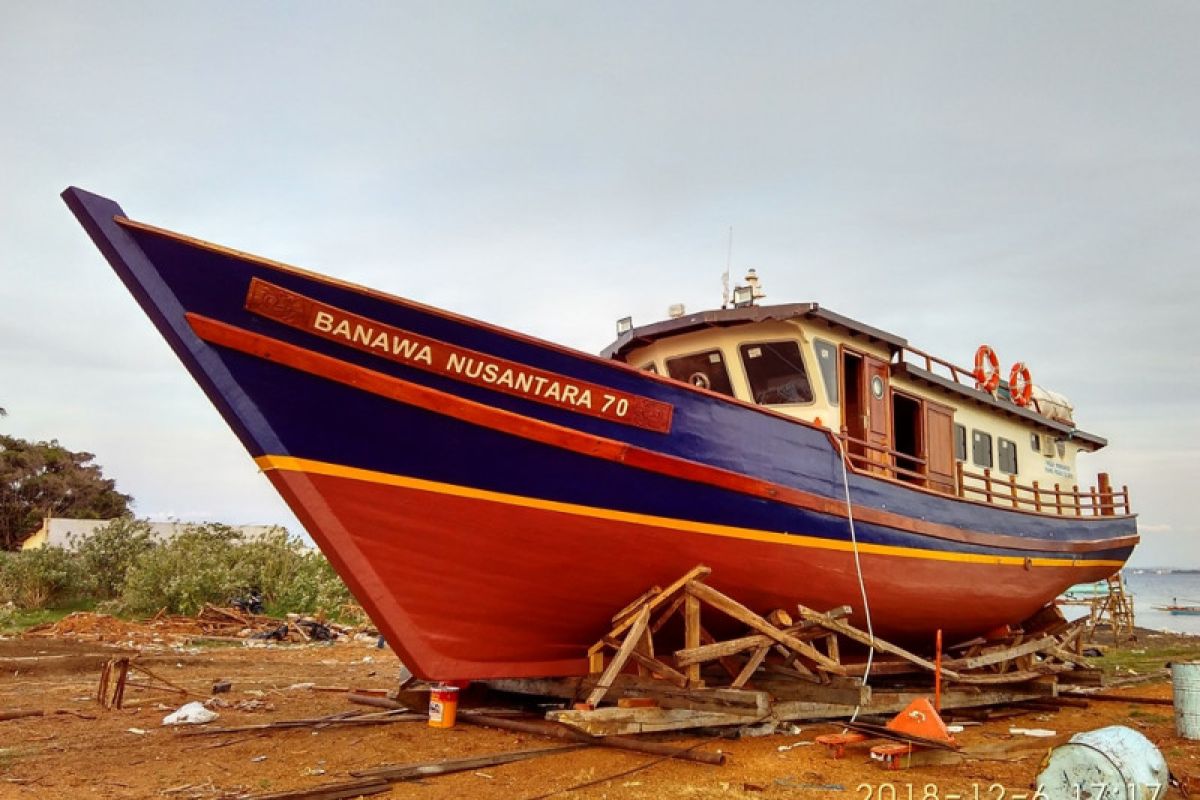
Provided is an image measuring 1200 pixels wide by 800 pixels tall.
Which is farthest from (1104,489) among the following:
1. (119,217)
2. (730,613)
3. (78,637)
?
(78,637)

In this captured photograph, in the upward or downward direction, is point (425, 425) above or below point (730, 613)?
above

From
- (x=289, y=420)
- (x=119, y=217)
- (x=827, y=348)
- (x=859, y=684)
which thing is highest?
(x=827, y=348)

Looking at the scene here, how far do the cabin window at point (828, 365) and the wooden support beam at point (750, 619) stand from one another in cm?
274

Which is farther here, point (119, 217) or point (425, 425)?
point (425, 425)

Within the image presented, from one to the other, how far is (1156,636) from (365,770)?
33.1 metres

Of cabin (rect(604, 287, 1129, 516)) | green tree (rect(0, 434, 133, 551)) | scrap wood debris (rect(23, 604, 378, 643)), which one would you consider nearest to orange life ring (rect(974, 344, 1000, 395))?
cabin (rect(604, 287, 1129, 516))

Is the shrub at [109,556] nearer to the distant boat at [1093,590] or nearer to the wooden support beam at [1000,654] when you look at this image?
the wooden support beam at [1000,654]

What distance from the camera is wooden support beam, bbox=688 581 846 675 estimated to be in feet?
22.0

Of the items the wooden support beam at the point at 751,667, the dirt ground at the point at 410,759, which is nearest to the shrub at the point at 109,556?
the dirt ground at the point at 410,759

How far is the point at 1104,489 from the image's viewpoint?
47.6ft

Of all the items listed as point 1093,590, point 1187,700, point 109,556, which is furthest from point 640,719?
point 1093,590

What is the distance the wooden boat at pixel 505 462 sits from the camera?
18.4 feet

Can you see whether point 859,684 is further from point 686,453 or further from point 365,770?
point 365,770

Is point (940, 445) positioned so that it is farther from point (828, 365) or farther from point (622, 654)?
point (622, 654)
